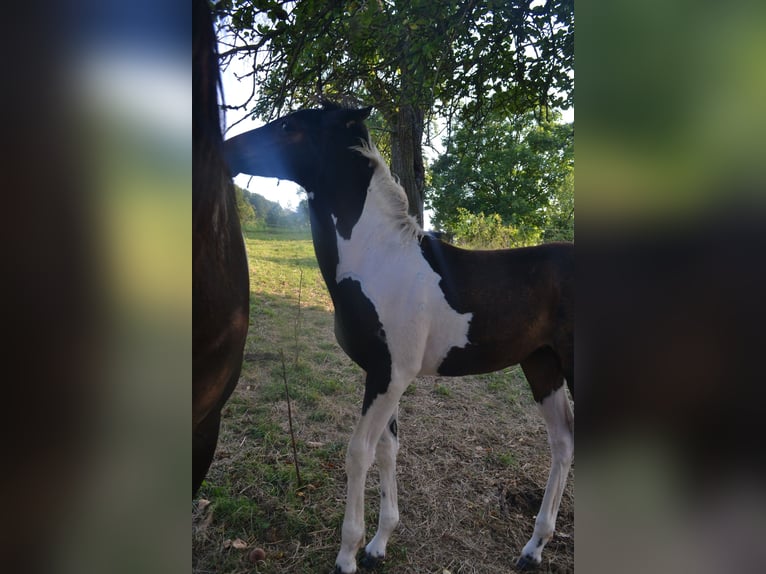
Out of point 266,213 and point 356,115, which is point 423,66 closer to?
point 356,115

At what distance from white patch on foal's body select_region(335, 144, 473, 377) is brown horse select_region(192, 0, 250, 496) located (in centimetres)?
44

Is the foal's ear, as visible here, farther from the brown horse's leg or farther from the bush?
the brown horse's leg

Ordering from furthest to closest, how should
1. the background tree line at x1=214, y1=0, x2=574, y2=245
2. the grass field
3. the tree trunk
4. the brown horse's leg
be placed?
the tree trunk
the grass field
the background tree line at x1=214, y1=0, x2=574, y2=245
the brown horse's leg

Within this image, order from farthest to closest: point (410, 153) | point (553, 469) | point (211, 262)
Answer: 1. point (410, 153)
2. point (553, 469)
3. point (211, 262)

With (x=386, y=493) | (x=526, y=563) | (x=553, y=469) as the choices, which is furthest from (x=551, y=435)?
(x=386, y=493)

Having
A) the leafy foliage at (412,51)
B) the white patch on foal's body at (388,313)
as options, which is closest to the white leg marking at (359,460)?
the white patch on foal's body at (388,313)

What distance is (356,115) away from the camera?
1331 millimetres

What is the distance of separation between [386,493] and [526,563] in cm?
51

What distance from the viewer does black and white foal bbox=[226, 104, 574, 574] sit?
1324 mm

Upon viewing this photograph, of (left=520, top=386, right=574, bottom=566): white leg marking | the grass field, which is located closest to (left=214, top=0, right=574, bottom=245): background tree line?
the grass field

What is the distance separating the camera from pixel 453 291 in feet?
4.52

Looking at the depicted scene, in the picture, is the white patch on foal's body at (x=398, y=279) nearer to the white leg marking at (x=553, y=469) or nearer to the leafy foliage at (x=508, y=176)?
the leafy foliage at (x=508, y=176)
